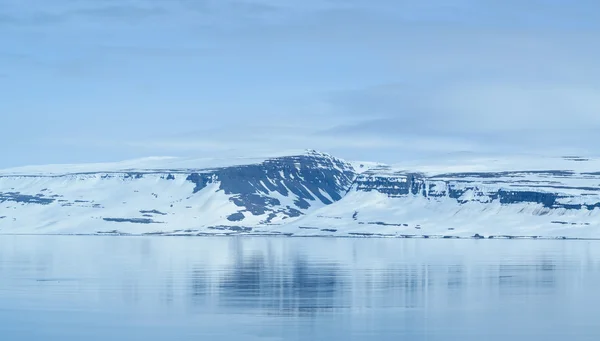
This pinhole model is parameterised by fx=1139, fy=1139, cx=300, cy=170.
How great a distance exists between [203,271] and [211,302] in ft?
76.5

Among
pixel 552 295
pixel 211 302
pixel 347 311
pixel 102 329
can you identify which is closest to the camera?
pixel 102 329

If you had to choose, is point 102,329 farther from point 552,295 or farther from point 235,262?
point 235,262

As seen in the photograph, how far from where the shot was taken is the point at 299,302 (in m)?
53.1

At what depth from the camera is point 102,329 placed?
43781mm

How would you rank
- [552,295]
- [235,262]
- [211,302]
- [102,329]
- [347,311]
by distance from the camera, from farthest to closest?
[235,262], [552,295], [211,302], [347,311], [102,329]

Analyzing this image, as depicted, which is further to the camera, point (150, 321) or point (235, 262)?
point (235, 262)

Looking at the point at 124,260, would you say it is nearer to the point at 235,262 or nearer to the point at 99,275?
the point at 235,262

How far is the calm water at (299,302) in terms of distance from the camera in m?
43.0

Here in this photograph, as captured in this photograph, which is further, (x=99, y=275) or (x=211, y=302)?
(x=99, y=275)

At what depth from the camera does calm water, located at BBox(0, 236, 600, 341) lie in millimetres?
42969

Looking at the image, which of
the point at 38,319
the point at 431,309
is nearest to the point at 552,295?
the point at 431,309

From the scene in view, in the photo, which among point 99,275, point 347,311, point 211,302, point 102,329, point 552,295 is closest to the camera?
point 102,329

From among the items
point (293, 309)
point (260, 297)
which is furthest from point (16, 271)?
point (293, 309)

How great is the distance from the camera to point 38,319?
46562mm
